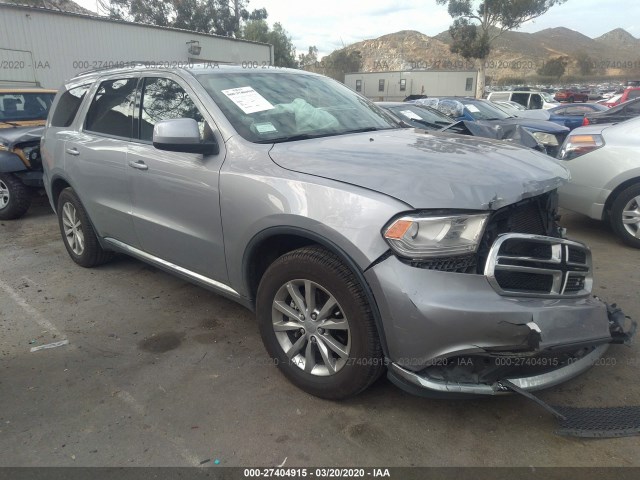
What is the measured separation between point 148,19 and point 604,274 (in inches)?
1637

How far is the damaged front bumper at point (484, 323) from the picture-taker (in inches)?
82.2

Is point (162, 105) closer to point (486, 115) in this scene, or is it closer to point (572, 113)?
point (486, 115)

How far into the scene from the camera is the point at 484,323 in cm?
207

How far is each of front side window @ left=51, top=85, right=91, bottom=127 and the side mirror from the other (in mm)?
2073

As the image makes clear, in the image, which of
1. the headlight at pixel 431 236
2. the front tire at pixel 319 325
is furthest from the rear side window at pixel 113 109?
the headlight at pixel 431 236

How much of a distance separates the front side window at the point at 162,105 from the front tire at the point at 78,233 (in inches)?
51.6

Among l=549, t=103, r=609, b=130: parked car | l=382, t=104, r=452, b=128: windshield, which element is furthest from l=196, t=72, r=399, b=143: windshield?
l=549, t=103, r=609, b=130: parked car

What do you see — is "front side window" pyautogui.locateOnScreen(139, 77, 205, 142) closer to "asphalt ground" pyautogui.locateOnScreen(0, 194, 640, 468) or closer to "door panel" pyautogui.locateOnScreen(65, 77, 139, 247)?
"door panel" pyautogui.locateOnScreen(65, 77, 139, 247)

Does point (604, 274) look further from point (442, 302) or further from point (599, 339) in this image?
point (442, 302)

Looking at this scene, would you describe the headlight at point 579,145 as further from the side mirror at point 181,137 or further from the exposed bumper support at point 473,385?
the side mirror at point 181,137

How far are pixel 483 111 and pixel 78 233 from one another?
25.2ft

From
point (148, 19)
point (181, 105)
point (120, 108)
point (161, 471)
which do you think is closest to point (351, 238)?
point (161, 471)

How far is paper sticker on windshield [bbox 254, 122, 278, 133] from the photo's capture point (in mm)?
2963

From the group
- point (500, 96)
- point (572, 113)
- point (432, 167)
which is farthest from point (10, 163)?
point (500, 96)
